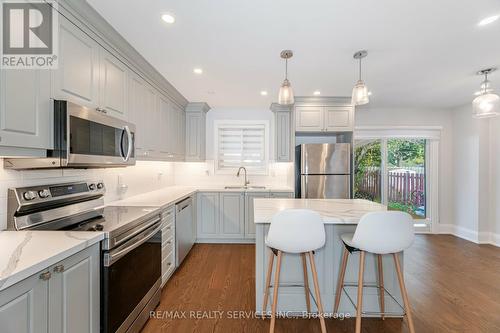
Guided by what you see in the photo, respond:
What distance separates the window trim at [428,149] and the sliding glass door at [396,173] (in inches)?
2.0

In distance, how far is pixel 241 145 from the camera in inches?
178

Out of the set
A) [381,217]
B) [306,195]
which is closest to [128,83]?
[381,217]

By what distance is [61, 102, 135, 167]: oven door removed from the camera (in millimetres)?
1445

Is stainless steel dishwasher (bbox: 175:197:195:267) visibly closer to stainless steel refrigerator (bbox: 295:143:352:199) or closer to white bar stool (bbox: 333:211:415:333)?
stainless steel refrigerator (bbox: 295:143:352:199)

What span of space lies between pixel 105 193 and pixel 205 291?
150 centimetres

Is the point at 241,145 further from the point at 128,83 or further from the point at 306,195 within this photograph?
the point at 128,83

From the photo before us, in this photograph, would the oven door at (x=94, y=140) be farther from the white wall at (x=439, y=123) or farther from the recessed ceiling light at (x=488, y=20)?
the white wall at (x=439, y=123)

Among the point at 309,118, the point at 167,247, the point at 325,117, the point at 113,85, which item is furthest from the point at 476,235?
the point at 113,85

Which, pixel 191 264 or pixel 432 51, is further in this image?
pixel 191 264

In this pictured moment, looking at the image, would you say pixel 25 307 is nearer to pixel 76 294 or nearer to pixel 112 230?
pixel 76 294

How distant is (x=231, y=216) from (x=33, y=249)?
287cm

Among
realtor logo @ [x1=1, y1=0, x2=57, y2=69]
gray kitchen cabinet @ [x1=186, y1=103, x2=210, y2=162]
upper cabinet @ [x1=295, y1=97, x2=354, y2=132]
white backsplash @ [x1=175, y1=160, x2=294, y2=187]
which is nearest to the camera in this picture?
realtor logo @ [x1=1, y1=0, x2=57, y2=69]

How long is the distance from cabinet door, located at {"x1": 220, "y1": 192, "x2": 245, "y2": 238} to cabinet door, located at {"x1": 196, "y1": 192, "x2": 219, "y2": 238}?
0.31 feet

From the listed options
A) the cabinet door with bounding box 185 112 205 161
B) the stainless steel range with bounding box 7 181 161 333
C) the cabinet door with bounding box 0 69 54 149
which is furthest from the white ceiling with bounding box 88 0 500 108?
the stainless steel range with bounding box 7 181 161 333
